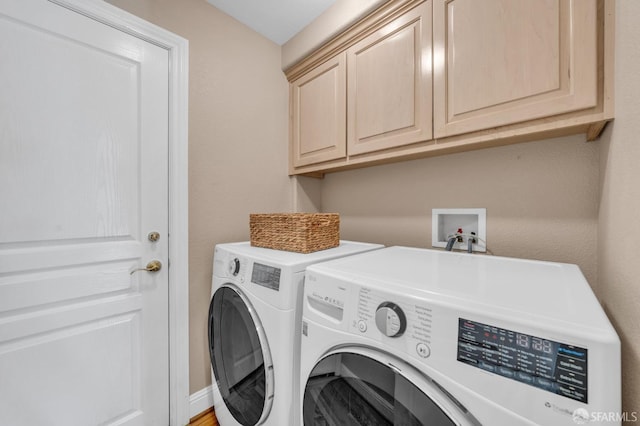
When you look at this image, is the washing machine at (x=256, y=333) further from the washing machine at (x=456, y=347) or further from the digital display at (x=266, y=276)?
the washing machine at (x=456, y=347)

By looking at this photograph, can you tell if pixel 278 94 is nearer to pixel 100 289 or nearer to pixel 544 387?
pixel 100 289

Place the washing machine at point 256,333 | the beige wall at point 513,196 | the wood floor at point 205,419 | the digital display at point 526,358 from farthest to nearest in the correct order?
the wood floor at point 205,419 → the beige wall at point 513,196 → the washing machine at point 256,333 → the digital display at point 526,358

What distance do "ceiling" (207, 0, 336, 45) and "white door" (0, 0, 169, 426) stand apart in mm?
533

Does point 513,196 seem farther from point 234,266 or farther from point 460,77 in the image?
point 234,266

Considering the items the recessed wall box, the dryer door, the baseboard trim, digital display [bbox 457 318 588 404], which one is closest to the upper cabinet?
the recessed wall box

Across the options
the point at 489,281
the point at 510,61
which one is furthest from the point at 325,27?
the point at 489,281

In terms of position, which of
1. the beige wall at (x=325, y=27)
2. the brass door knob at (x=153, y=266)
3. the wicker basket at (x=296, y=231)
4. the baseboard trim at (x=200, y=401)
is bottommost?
the baseboard trim at (x=200, y=401)

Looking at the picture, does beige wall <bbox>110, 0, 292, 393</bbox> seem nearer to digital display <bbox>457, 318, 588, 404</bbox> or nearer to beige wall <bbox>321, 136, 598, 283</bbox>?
beige wall <bbox>321, 136, 598, 283</bbox>

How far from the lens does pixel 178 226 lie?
4.28 feet

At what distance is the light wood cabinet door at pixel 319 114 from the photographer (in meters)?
1.45

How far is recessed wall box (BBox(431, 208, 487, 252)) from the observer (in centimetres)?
117

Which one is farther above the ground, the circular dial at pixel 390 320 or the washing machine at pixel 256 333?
the circular dial at pixel 390 320

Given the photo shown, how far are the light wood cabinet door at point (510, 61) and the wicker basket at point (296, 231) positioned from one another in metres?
0.66

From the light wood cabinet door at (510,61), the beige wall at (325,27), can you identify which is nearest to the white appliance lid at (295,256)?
the light wood cabinet door at (510,61)
